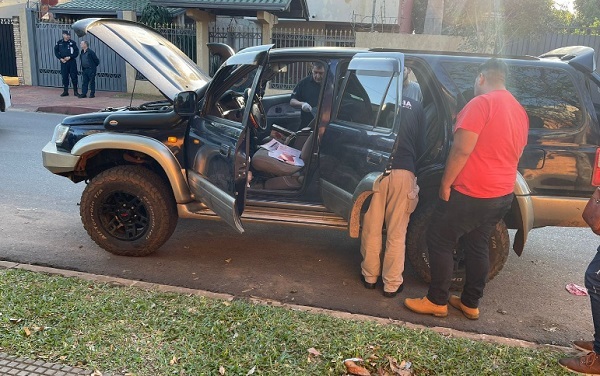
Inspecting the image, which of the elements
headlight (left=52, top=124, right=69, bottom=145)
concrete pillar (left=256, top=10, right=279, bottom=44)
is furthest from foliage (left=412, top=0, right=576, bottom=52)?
headlight (left=52, top=124, right=69, bottom=145)

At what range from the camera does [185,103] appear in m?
4.44

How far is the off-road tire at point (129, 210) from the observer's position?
4555 millimetres

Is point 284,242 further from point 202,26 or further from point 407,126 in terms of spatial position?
point 202,26

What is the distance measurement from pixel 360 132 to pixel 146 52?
79.9 inches

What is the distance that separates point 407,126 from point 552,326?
1.83 m

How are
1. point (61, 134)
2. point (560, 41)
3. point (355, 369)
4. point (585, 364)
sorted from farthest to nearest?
point (560, 41) → point (61, 134) → point (585, 364) → point (355, 369)

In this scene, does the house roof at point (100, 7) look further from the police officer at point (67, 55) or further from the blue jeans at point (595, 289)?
the blue jeans at point (595, 289)

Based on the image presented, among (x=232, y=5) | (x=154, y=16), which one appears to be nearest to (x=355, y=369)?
(x=232, y=5)

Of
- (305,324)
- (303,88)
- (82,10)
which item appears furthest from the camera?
(82,10)

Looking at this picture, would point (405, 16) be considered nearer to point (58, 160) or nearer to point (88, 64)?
point (88, 64)

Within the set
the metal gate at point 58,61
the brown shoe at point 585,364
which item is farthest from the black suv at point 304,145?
the metal gate at point 58,61

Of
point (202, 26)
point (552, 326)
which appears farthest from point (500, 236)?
point (202, 26)

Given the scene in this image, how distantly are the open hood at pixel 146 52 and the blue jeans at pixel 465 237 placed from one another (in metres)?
2.56

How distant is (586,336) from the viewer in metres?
3.72
